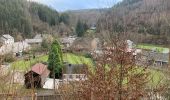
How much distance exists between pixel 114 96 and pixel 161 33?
5.75 meters

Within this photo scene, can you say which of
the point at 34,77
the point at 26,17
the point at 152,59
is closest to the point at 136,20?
the point at 152,59

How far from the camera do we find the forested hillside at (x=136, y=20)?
4.18 meters

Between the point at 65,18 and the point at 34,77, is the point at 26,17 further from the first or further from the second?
the point at 34,77

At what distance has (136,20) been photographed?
222 inches

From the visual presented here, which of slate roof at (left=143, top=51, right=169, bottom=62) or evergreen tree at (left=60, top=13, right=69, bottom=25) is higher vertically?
evergreen tree at (left=60, top=13, right=69, bottom=25)

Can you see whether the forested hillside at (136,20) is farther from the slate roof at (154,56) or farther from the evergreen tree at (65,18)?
the evergreen tree at (65,18)

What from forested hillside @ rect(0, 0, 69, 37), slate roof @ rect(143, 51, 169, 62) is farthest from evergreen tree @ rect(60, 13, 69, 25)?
slate roof @ rect(143, 51, 169, 62)

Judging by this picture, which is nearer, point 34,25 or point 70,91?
point 70,91

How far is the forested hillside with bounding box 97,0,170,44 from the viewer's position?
4.18 meters

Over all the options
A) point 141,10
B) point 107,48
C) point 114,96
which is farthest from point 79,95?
point 141,10

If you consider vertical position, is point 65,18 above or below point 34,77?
above

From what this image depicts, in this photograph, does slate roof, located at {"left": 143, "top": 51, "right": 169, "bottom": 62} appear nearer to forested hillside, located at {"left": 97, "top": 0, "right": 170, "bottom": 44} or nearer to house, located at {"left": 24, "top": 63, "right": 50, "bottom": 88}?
forested hillside, located at {"left": 97, "top": 0, "right": 170, "bottom": 44}

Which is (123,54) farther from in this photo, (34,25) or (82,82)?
(34,25)

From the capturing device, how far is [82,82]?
357cm
